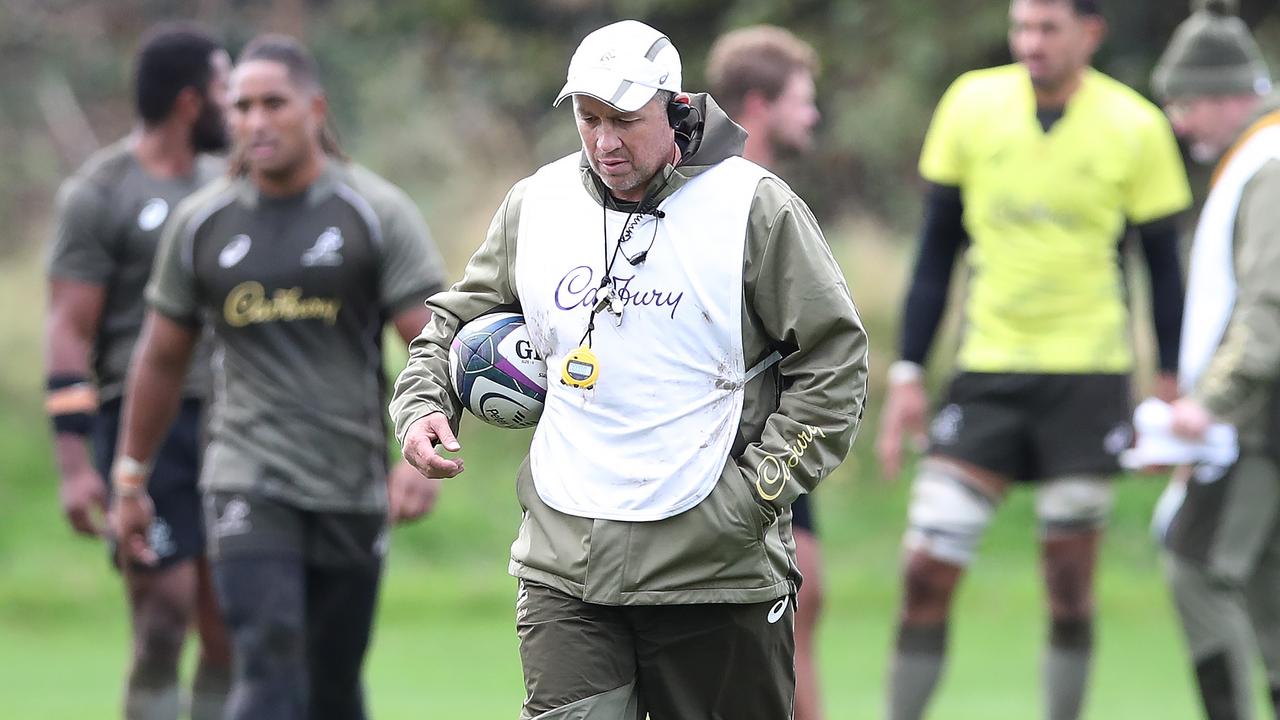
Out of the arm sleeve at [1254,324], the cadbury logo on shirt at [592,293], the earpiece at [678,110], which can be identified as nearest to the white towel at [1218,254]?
the arm sleeve at [1254,324]

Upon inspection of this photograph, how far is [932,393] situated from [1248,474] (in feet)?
32.0

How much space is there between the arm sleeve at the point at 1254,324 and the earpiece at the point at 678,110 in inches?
93.1

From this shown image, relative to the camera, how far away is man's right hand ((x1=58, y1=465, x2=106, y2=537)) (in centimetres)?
809

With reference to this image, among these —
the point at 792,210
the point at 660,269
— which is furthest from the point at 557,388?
the point at 792,210

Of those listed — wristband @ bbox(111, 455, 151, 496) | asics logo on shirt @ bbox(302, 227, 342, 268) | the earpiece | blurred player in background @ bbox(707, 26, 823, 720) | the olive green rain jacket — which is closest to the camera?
the olive green rain jacket

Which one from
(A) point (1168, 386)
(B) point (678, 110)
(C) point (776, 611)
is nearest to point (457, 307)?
(B) point (678, 110)

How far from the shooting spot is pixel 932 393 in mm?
16562

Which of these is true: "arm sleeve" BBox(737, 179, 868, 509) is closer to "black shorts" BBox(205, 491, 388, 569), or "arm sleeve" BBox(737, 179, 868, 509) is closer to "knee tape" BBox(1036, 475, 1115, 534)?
"black shorts" BBox(205, 491, 388, 569)

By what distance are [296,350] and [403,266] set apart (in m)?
0.46

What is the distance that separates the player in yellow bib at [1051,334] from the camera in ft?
26.4

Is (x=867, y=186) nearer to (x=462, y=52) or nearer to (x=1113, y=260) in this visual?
(x=462, y=52)

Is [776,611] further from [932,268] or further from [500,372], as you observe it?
[932,268]

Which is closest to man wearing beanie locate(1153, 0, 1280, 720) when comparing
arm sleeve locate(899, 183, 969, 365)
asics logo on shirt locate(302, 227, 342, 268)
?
arm sleeve locate(899, 183, 969, 365)

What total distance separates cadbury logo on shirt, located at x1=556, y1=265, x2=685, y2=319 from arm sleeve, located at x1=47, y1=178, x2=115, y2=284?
147 inches
